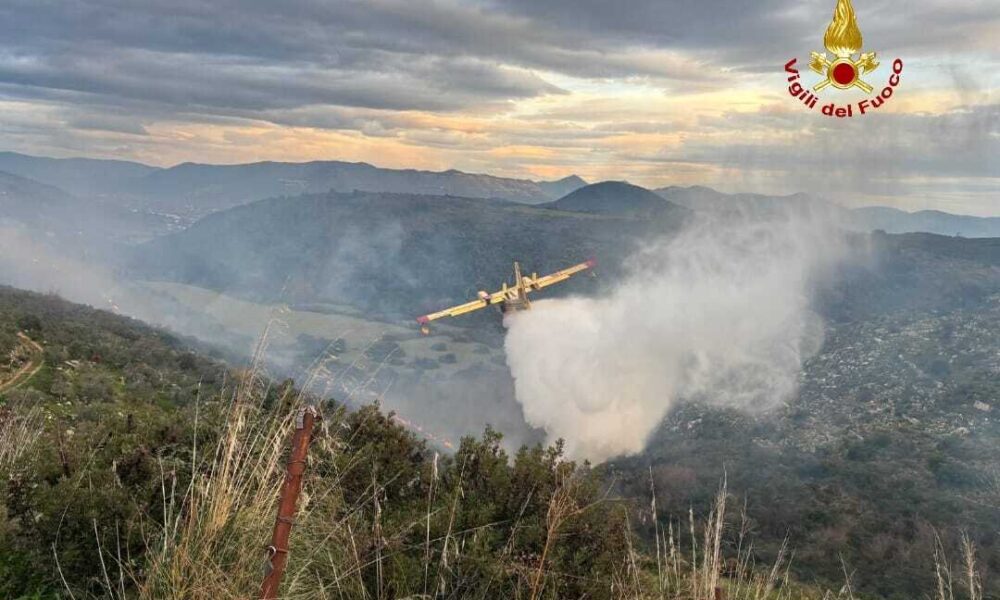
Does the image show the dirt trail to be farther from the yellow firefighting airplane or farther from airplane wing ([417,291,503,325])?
the yellow firefighting airplane

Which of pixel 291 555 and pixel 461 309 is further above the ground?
pixel 291 555

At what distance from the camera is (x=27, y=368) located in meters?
26.8

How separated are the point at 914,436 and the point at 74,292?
138 meters

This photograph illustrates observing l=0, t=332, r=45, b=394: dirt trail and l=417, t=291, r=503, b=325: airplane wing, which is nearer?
l=0, t=332, r=45, b=394: dirt trail

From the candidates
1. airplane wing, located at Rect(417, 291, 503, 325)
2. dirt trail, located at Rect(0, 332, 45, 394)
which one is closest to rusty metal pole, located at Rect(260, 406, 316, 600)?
dirt trail, located at Rect(0, 332, 45, 394)

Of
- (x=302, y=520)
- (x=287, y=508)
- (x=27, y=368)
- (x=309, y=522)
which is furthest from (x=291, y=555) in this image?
(x=27, y=368)

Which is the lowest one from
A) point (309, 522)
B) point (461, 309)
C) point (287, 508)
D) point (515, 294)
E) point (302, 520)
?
point (461, 309)

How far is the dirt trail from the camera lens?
23.4 meters

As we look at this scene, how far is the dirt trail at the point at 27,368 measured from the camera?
23.4m

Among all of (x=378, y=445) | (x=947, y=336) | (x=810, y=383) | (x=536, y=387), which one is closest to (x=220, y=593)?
(x=378, y=445)

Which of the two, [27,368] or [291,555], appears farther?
[27,368]

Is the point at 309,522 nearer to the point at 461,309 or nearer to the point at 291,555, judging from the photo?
the point at 291,555

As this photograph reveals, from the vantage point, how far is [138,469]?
6086 millimetres

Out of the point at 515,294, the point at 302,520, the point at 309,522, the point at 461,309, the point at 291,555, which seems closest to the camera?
the point at 291,555
